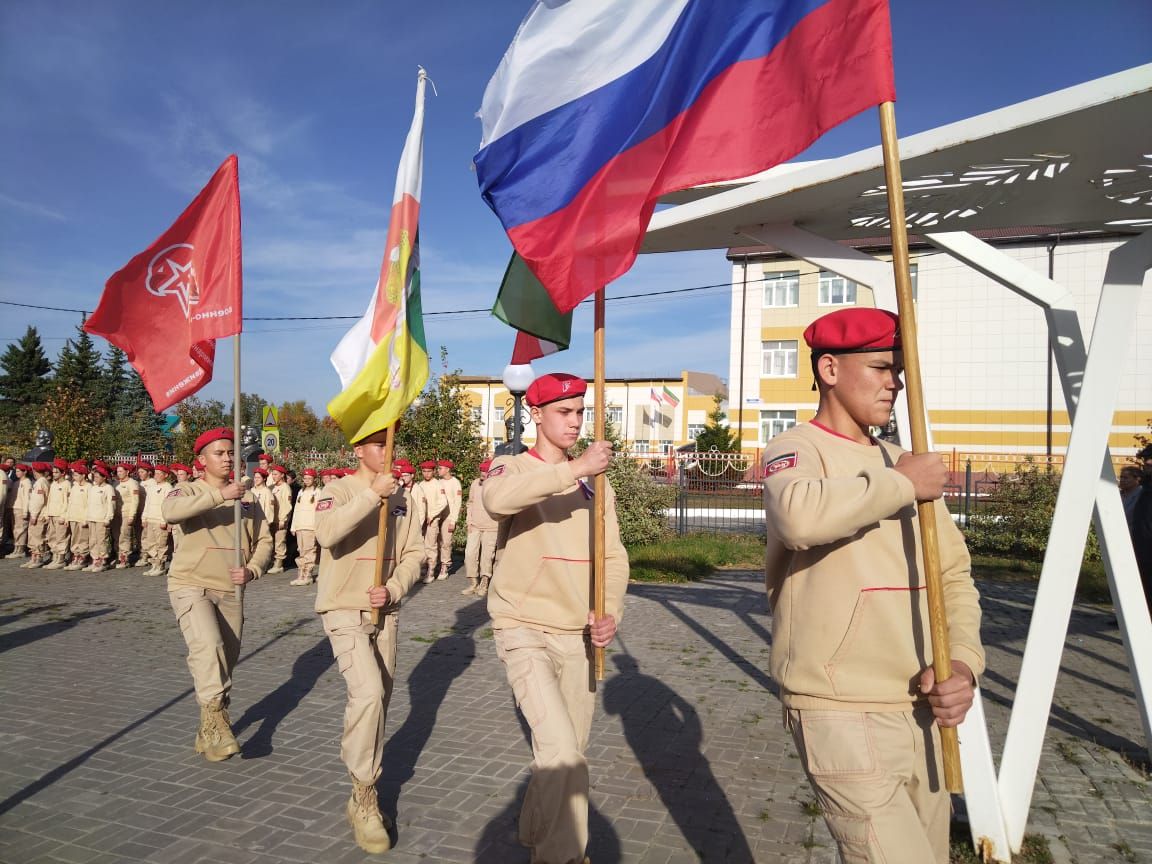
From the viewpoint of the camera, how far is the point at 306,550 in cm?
1539

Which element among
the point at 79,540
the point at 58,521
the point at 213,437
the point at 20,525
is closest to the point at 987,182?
the point at 213,437

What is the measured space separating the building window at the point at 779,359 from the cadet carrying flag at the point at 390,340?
35917 mm

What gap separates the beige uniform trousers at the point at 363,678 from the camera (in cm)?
448

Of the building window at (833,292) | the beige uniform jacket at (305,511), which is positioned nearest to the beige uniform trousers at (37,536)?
the beige uniform jacket at (305,511)

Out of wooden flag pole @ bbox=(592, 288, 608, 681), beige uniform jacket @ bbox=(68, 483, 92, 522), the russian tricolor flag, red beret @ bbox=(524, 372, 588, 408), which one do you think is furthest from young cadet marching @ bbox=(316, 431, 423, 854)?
beige uniform jacket @ bbox=(68, 483, 92, 522)

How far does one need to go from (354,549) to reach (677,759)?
8.64ft

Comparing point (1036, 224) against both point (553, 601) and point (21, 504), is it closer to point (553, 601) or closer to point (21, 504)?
point (553, 601)

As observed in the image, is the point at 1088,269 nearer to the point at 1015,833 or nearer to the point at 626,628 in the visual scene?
the point at 626,628

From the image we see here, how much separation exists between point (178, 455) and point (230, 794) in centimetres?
2570

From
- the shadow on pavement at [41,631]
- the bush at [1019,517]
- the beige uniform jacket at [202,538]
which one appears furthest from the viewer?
the bush at [1019,517]

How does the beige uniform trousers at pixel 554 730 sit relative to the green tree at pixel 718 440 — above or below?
below

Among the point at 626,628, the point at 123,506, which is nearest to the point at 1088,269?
the point at 626,628

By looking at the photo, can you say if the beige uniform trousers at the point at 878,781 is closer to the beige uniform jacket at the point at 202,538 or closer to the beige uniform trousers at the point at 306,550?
the beige uniform jacket at the point at 202,538

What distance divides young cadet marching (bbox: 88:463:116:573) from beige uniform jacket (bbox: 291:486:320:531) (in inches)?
147
